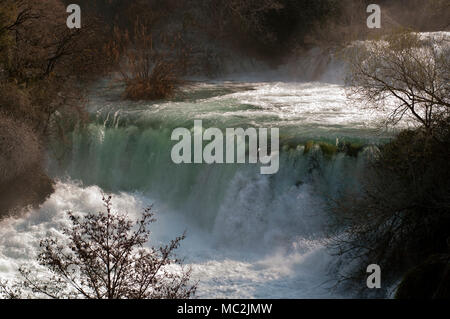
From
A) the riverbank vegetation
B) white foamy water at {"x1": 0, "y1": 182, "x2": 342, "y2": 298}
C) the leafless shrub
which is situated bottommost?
white foamy water at {"x1": 0, "y1": 182, "x2": 342, "y2": 298}

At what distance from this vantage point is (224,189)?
10617 mm

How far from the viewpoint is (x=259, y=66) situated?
69.6 feet

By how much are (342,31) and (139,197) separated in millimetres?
10837

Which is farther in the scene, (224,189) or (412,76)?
(224,189)

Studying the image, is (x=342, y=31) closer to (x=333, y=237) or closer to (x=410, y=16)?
(x=410, y=16)

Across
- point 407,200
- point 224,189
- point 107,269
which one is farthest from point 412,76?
point 107,269

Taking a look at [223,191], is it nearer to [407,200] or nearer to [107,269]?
[407,200]

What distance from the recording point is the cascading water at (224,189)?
29.3ft

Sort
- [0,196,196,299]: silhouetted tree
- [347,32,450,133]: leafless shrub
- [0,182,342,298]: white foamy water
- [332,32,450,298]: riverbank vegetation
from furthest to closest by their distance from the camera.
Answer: [0,182,342,298]: white foamy water, [347,32,450,133]: leafless shrub, [332,32,450,298]: riverbank vegetation, [0,196,196,299]: silhouetted tree

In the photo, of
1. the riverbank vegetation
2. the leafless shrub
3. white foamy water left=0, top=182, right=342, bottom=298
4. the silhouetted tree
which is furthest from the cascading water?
the leafless shrub

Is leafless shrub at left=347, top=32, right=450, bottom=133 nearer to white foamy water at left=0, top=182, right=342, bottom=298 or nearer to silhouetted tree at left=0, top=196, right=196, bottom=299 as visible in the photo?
white foamy water at left=0, top=182, right=342, bottom=298

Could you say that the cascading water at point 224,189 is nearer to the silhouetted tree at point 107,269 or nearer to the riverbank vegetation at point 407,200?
the riverbank vegetation at point 407,200

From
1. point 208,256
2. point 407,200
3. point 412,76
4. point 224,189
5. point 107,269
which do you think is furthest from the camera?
point 224,189

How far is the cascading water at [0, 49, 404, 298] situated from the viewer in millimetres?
8938
